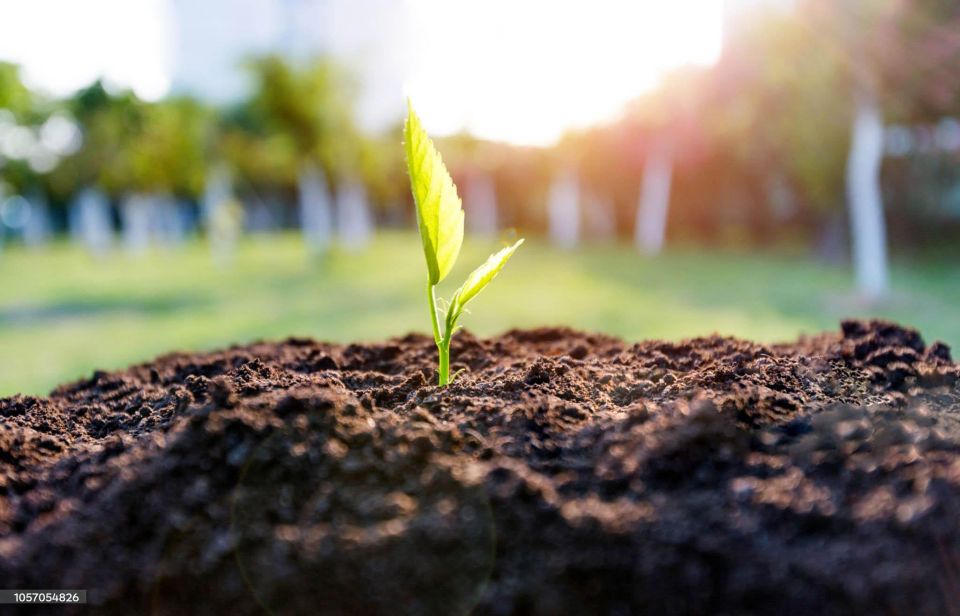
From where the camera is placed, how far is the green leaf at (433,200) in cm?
206

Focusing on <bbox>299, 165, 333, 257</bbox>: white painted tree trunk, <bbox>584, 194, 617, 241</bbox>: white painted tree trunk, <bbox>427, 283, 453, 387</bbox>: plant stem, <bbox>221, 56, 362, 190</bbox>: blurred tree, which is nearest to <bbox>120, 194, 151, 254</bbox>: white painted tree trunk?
<bbox>299, 165, 333, 257</bbox>: white painted tree trunk

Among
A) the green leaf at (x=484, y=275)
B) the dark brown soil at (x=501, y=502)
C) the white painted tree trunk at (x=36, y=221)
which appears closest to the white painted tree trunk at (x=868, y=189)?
the dark brown soil at (x=501, y=502)

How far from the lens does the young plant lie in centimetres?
207

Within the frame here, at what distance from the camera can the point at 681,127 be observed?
20406mm

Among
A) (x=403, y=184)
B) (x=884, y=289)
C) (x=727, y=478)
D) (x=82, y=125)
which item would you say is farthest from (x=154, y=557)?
(x=403, y=184)

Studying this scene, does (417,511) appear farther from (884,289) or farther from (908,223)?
(908,223)

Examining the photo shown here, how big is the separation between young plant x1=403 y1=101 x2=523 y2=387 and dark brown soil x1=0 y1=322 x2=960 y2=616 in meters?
0.28

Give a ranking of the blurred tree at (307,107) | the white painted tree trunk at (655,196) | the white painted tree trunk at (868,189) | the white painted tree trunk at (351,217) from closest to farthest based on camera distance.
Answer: the white painted tree trunk at (868,189) → the blurred tree at (307,107) → the white painted tree trunk at (655,196) → the white painted tree trunk at (351,217)

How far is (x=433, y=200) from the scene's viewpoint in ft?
7.07

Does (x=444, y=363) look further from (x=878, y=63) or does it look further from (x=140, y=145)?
(x=140, y=145)

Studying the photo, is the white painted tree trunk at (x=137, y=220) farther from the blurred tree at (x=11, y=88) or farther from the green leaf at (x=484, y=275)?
the green leaf at (x=484, y=275)

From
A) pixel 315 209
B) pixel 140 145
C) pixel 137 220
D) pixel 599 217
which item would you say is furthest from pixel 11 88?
pixel 137 220

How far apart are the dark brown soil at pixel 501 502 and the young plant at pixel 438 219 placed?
28 centimetres

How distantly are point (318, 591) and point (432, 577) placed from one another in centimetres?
20
